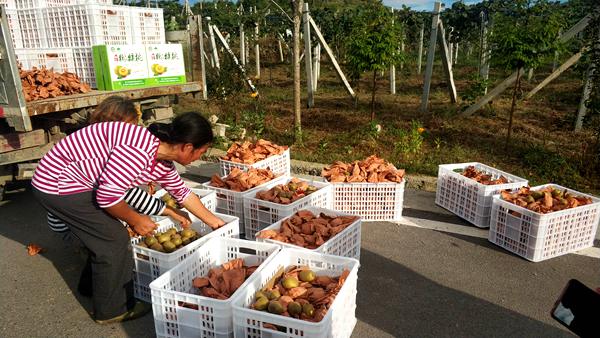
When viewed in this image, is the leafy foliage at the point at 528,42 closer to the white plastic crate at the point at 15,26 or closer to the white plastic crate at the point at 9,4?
the white plastic crate at the point at 15,26

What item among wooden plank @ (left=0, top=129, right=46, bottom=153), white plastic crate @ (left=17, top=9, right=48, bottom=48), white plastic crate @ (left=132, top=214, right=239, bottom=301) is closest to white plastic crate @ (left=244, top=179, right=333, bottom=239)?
white plastic crate @ (left=132, top=214, right=239, bottom=301)

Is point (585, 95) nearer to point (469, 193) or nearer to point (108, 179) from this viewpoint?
point (469, 193)

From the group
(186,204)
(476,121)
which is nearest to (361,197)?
(186,204)

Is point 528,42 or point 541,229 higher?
point 528,42

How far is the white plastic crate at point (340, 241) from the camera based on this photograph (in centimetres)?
370

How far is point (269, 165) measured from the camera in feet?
20.2

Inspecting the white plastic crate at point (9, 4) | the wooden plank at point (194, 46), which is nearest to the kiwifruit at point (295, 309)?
the wooden plank at point (194, 46)

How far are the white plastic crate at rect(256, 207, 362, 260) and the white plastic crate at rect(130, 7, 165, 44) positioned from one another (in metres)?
4.93

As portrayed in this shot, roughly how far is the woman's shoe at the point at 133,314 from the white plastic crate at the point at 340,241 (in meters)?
1.07

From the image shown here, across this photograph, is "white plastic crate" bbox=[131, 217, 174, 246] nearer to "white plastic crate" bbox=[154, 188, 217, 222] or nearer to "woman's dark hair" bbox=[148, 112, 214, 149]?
"white plastic crate" bbox=[154, 188, 217, 222]

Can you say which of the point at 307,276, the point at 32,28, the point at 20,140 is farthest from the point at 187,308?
the point at 32,28

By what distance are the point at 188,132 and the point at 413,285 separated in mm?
2424

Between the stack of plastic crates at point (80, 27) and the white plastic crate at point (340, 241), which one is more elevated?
the stack of plastic crates at point (80, 27)

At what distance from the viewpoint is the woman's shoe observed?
3.48 metres
